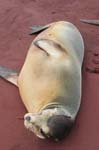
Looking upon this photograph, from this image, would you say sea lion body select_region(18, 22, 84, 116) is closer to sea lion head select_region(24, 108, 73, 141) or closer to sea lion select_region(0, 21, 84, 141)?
sea lion select_region(0, 21, 84, 141)

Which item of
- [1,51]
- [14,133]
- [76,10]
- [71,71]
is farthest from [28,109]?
[76,10]

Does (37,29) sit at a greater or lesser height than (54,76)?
lesser

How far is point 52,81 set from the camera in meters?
5.20

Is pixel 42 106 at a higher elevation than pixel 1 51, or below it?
higher

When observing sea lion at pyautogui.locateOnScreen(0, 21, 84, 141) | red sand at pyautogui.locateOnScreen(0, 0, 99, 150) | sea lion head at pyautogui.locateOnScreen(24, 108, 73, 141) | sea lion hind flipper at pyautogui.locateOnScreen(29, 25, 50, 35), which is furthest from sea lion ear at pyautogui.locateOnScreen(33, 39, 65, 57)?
sea lion head at pyautogui.locateOnScreen(24, 108, 73, 141)

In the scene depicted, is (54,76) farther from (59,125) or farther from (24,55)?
(24,55)

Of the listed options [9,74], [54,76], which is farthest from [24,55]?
[54,76]

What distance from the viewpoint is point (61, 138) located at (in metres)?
4.78

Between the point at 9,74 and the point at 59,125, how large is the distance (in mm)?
1621

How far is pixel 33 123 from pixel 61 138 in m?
0.38

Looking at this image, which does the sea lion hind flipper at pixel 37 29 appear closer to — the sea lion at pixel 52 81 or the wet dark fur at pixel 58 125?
the sea lion at pixel 52 81

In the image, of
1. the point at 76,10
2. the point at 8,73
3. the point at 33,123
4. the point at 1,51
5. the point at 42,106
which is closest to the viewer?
the point at 33,123

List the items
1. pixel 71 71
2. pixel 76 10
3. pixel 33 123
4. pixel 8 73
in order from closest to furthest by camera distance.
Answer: pixel 33 123 → pixel 71 71 → pixel 8 73 → pixel 76 10

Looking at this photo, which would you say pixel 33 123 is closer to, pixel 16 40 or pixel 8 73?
pixel 8 73
